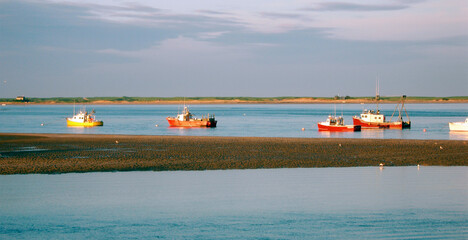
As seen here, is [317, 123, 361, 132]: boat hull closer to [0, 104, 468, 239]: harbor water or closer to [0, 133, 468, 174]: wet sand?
[0, 133, 468, 174]: wet sand

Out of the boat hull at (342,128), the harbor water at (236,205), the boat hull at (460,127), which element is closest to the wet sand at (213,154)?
the harbor water at (236,205)

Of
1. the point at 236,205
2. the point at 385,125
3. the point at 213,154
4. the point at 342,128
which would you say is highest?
the point at 385,125

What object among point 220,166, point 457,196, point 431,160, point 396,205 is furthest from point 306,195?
point 431,160

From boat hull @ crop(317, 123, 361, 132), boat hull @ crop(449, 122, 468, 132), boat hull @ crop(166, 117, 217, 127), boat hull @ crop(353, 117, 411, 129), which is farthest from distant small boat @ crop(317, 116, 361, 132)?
boat hull @ crop(166, 117, 217, 127)

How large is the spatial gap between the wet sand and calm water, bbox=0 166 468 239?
8.85 ft

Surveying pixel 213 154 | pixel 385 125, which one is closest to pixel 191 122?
pixel 385 125

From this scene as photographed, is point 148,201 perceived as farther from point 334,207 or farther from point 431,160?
point 431,160

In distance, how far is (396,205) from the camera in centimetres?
2097

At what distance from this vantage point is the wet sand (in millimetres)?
31297

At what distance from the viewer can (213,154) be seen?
36.9m

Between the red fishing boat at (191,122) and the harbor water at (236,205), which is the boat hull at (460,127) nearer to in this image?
the red fishing boat at (191,122)

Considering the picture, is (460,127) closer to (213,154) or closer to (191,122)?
(191,122)

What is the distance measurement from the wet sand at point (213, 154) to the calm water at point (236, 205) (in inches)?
106

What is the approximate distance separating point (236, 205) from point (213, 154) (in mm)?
16191
